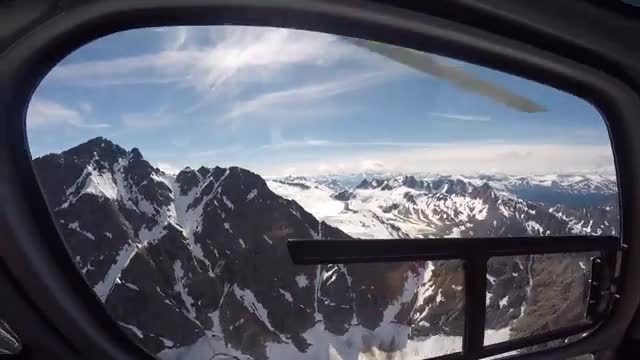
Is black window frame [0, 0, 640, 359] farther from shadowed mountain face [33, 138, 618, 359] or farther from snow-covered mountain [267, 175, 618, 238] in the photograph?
snow-covered mountain [267, 175, 618, 238]

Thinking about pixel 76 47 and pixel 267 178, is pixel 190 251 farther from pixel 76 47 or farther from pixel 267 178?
pixel 76 47

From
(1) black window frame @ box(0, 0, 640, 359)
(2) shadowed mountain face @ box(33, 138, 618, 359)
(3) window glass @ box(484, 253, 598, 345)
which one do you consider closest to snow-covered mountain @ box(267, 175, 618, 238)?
(2) shadowed mountain face @ box(33, 138, 618, 359)

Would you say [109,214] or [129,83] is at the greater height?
[129,83]

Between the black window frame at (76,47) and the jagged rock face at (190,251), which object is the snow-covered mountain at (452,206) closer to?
the jagged rock face at (190,251)

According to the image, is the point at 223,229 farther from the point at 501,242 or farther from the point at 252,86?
the point at 501,242

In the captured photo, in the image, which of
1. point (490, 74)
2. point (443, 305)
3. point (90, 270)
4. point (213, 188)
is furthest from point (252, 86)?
point (443, 305)

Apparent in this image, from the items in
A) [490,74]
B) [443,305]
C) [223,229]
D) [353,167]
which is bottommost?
[443,305]
